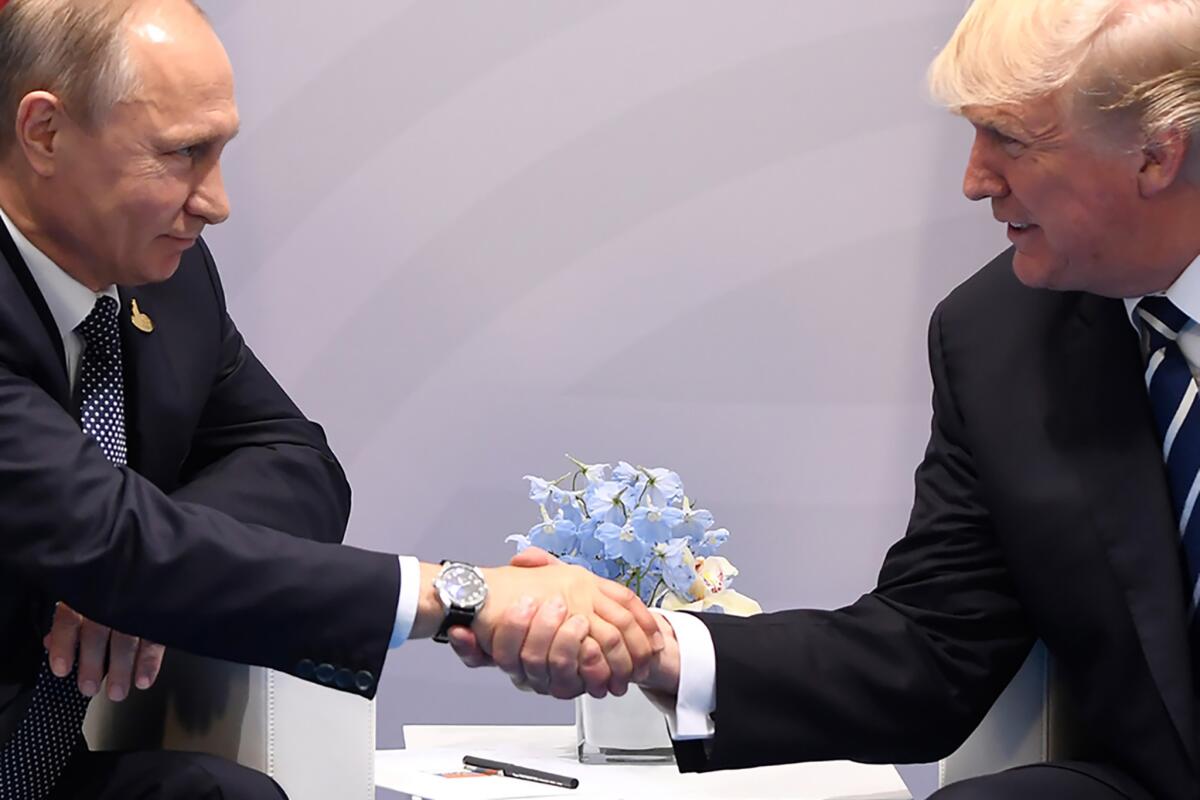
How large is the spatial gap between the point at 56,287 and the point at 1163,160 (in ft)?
3.92

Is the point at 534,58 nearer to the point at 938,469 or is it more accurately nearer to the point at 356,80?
the point at 356,80

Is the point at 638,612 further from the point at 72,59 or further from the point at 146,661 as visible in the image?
the point at 72,59

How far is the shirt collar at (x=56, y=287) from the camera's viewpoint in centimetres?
192

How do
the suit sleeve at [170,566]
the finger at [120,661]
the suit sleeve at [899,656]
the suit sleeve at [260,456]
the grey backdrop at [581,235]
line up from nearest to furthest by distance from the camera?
the suit sleeve at [170,566] → the finger at [120,661] → the suit sleeve at [899,656] → the suit sleeve at [260,456] → the grey backdrop at [581,235]

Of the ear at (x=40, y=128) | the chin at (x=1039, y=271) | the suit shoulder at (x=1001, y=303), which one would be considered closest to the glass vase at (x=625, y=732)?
the suit shoulder at (x=1001, y=303)

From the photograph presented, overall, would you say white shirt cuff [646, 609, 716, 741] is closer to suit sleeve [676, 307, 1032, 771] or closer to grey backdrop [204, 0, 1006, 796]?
suit sleeve [676, 307, 1032, 771]

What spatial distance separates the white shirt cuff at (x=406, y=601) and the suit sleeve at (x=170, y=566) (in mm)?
24

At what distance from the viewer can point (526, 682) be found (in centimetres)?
203

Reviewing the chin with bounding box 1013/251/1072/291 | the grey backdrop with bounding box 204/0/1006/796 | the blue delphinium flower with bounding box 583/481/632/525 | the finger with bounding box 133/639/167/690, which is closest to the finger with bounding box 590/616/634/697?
the blue delphinium flower with bounding box 583/481/632/525

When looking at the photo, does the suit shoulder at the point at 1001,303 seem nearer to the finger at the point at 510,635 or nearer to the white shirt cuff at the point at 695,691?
the white shirt cuff at the point at 695,691

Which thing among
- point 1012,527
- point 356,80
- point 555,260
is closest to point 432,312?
point 555,260

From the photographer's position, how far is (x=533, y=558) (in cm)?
214

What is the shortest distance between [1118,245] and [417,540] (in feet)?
5.30

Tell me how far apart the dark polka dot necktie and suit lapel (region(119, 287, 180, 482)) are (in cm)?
1
